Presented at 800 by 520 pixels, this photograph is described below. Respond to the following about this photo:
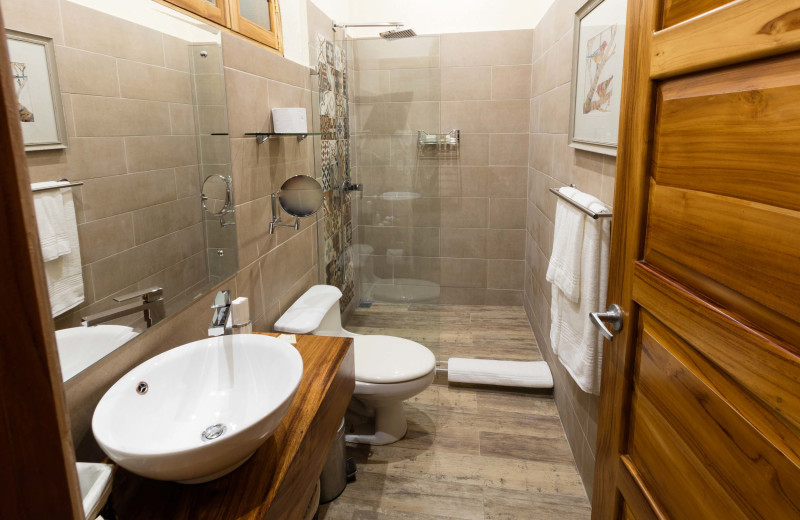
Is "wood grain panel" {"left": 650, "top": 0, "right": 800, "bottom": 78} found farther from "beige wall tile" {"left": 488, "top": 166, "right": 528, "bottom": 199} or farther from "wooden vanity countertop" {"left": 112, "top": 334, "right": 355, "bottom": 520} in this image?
"beige wall tile" {"left": 488, "top": 166, "right": 528, "bottom": 199}

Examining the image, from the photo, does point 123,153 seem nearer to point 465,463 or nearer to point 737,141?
point 737,141

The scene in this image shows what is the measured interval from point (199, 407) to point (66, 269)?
447mm

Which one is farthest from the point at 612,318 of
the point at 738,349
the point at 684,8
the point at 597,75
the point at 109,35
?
the point at 109,35

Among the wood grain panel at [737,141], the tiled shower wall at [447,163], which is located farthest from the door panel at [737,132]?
the tiled shower wall at [447,163]

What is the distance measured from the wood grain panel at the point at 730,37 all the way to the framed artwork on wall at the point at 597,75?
771 mm

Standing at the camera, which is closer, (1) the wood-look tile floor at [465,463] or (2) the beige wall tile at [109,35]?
(2) the beige wall tile at [109,35]

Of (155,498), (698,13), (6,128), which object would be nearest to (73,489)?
(6,128)

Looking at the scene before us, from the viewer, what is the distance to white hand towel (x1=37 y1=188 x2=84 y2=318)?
103 cm

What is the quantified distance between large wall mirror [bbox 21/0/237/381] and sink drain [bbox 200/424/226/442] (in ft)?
0.98

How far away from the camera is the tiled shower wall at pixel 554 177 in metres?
2.04

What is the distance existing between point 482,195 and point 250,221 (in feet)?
7.95

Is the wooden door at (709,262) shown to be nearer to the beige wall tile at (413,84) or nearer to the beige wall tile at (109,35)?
the beige wall tile at (109,35)

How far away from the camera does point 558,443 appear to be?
240 centimetres

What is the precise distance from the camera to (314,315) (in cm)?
219
